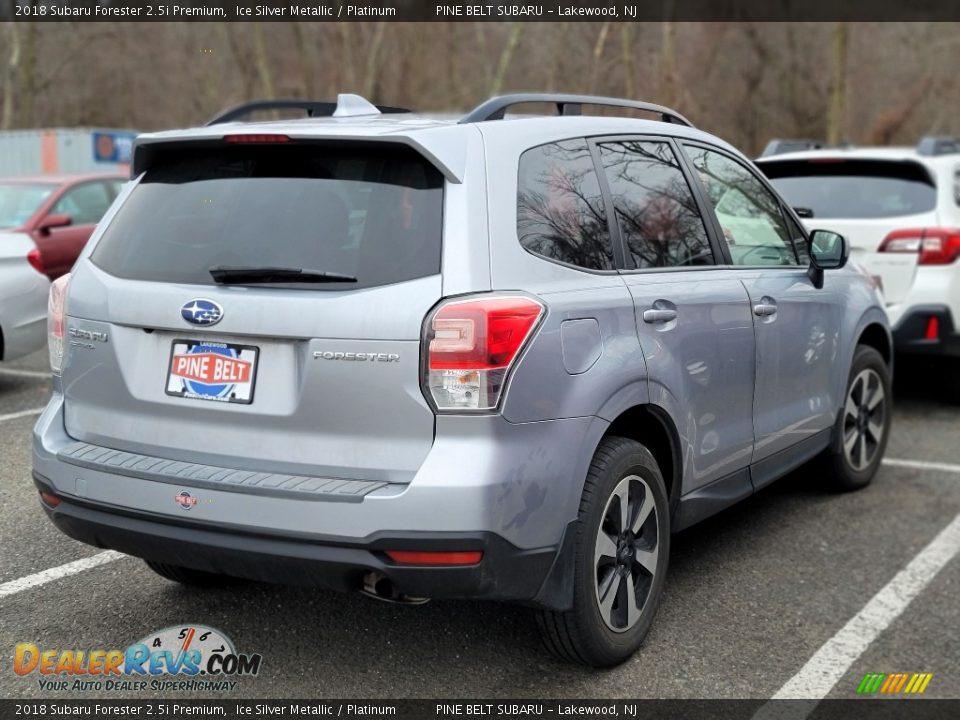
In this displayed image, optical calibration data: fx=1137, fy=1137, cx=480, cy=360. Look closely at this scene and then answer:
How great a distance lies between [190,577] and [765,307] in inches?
97.6

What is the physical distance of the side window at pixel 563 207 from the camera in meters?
3.46

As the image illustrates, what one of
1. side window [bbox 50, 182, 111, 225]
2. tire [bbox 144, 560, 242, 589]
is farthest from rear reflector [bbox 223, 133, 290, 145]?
side window [bbox 50, 182, 111, 225]

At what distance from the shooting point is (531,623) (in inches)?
163

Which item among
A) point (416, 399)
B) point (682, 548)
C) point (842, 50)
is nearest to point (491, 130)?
point (416, 399)

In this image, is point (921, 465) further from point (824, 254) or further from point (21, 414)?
point (21, 414)

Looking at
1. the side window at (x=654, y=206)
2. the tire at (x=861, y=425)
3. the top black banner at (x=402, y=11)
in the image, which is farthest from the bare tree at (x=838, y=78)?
the side window at (x=654, y=206)

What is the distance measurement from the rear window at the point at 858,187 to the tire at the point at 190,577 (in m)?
4.81

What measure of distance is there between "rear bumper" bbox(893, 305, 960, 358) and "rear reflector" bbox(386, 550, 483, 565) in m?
5.29

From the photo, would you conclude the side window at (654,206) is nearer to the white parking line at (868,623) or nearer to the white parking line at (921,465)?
the white parking line at (868,623)

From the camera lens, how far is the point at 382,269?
10.5 feet

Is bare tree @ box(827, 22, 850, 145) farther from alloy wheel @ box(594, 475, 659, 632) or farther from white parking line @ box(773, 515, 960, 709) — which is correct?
alloy wheel @ box(594, 475, 659, 632)

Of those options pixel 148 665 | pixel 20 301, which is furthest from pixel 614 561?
pixel 20 301

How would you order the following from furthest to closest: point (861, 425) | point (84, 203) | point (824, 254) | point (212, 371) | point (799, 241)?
1. point (84, 203)
2. point (861, 425)
3. point (799, 241)
4. point (824, 254)
5. point (212, 371)

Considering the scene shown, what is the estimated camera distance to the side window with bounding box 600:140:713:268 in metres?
3.95
